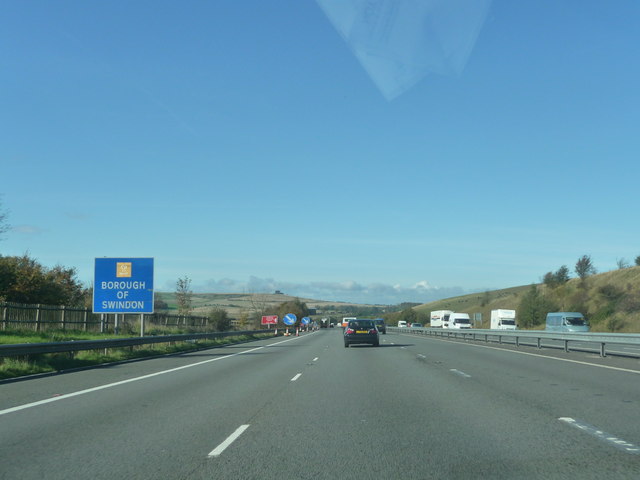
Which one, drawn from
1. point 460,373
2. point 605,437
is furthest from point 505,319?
point 605,437

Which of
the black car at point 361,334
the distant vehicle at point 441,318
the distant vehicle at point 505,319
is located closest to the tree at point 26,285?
the black car at point 361,334

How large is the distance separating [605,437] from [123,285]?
28446 mm

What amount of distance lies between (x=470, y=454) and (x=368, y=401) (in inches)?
205

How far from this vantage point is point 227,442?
885 centimetres

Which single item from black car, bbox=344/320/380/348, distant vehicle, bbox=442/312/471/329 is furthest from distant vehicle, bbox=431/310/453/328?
black car, bbox=344/320/380/348

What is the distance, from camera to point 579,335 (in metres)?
27.3

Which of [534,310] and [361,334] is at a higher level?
[534,310]

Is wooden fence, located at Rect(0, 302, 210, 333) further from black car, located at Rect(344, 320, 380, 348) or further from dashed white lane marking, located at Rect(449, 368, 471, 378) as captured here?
dashed white lane marking, located at Rect(449, 368, 471, 378)

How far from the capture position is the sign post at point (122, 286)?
33844mm

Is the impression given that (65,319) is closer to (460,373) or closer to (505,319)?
(460,373)

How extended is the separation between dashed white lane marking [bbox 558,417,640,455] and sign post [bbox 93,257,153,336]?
26.7m

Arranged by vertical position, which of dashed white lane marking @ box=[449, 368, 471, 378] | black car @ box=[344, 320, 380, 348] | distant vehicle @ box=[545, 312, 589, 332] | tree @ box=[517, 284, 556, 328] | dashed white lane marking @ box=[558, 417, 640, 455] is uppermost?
tree @ box=[517, 284, 556, 328]

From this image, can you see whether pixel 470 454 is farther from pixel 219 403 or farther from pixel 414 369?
pixel 414 369

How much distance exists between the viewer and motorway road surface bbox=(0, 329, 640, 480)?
7.38 metres
